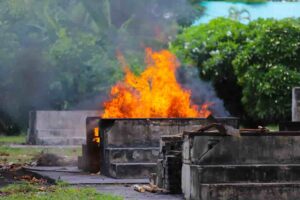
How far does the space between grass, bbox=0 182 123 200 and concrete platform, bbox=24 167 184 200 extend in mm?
373

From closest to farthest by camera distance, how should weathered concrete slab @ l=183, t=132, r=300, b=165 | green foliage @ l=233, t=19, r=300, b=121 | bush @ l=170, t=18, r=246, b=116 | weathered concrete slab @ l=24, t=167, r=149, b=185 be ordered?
weathered concrete slab @ l=183, t=132, r=300, b=165, weathered concrete slab @ l=24, t=167, r=149, b=185, green foliage @ l=233, t=19, r=300, b=121, bush @ l=170, t=18, r=246, b=116

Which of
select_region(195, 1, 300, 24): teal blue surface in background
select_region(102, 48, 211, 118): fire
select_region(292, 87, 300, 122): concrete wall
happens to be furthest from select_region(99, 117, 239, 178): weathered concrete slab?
select_region(195, 1, 300, 24): teal blue surface in background

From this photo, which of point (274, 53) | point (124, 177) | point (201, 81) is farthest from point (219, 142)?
point (201, 81)

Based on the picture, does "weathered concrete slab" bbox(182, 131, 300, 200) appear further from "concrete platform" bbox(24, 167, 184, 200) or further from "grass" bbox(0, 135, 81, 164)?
"grass" bbox(0, 135, 81, 164)

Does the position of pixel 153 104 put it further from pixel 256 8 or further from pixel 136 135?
pixel 256 8

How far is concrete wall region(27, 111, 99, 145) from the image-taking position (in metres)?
30.9

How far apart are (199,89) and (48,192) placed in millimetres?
20647

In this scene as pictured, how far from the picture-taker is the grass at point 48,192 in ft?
44.9

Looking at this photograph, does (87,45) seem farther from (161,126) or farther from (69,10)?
(161,126)

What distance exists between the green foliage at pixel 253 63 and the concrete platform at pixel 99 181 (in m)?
18.6

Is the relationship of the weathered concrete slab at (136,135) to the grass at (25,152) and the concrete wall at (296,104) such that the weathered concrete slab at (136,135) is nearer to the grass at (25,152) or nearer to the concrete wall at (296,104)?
the concrete wall at (296,104)

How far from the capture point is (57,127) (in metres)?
31.2

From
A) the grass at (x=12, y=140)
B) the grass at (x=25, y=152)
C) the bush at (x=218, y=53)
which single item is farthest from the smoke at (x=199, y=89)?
the grass at (x=12, y=140)

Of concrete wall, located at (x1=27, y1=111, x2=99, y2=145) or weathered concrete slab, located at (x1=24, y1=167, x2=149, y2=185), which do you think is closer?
weathered concrete slab, located at (x1=24, y1=167, x2=149, y2=185)
